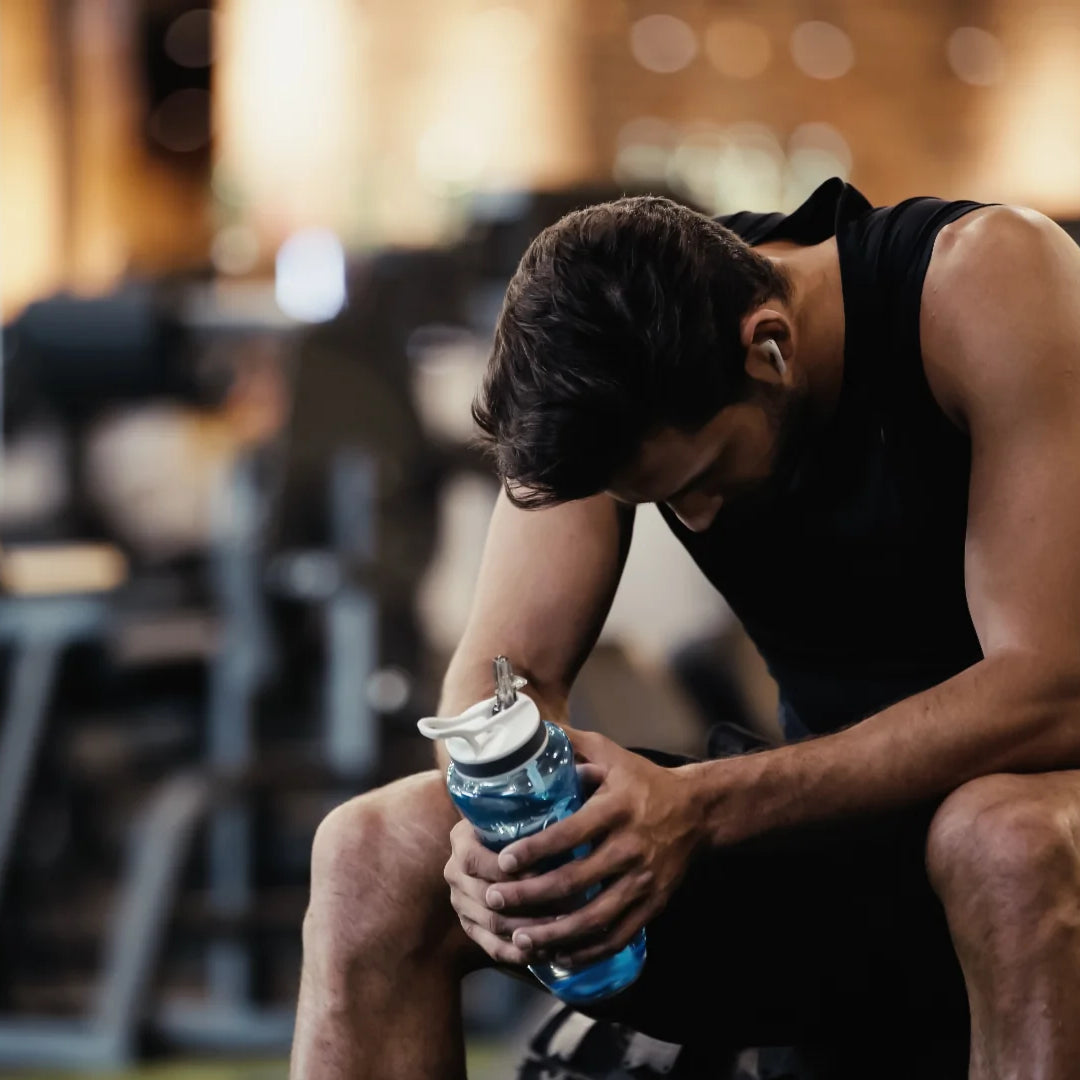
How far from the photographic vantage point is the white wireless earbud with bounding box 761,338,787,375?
3.75ft

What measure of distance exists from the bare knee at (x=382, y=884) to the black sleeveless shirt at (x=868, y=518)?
0.32 meters

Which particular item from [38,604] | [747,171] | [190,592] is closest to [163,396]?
[38,604]

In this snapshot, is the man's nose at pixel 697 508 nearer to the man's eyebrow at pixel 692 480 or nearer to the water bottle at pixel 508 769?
the man's eyebrow at pixel 692 480

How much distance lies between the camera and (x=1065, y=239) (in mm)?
1162

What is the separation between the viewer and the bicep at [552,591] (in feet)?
4.16

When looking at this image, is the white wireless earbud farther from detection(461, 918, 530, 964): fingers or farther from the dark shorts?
detection(461, 918, 530, 964): fingers

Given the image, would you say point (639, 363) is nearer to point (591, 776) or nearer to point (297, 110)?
point (591, 776)

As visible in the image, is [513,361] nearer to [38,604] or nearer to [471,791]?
[471,791]

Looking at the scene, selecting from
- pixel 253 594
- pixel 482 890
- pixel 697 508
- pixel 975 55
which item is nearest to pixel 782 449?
pixel 697 508

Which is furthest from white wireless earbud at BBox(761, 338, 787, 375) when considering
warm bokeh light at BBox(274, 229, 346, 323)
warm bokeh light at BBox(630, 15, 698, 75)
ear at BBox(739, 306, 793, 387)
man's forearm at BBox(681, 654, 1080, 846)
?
warm bokeh light at BBox(630, 15, 698, 75)

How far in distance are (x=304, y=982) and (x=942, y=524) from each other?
59 centimetres

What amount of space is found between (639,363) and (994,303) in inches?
10.2

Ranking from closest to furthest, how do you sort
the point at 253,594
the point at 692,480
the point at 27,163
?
the point at 692,480
the point at 253,594
the point at 27,163

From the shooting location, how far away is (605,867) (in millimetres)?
996
